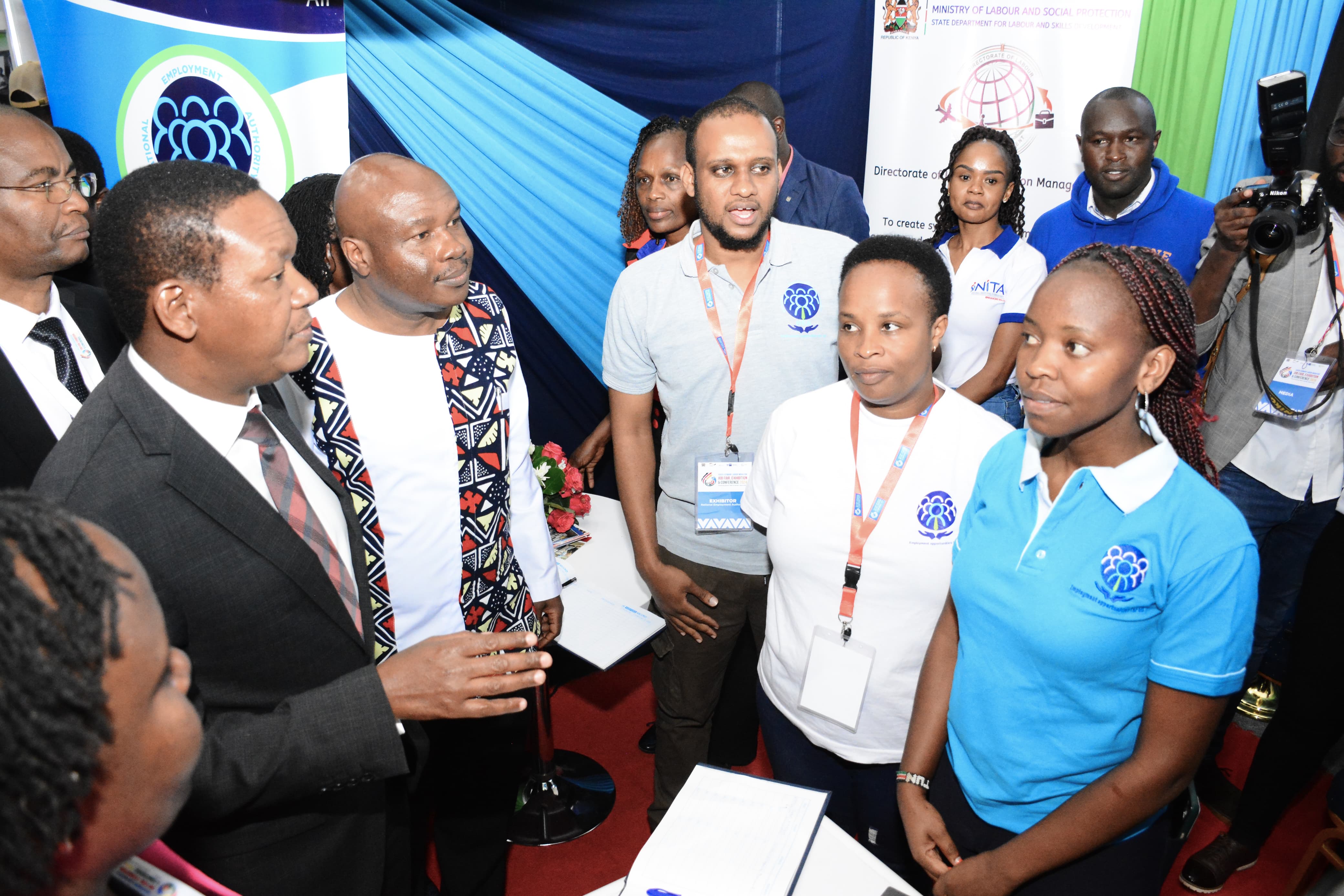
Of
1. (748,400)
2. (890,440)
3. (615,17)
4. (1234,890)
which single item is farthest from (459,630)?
(615,17)

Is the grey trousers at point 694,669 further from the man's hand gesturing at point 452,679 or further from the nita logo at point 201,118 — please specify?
the nita logo at point 201,118

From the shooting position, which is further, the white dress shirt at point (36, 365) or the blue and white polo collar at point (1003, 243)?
the blue and white polo collar at point (1003, 243)

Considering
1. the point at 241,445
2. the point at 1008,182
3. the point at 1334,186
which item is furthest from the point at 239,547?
the point at 1008,182

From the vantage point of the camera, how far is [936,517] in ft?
5.30

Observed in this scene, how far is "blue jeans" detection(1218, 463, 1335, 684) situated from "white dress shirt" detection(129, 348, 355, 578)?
236cm

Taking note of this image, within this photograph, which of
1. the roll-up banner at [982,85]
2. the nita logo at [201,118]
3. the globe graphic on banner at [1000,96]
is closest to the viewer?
the nita logo at [201,118]

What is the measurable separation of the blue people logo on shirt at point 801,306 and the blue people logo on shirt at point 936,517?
0.70 meters

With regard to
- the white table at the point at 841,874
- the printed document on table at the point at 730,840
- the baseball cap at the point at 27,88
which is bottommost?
the white table at the point at 841,874

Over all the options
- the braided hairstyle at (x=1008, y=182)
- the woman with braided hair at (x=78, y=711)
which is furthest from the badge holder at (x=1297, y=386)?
the woman with braided hair at (x=78, y=711)

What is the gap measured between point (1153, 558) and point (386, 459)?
147cm

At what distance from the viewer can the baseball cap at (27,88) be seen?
328cm

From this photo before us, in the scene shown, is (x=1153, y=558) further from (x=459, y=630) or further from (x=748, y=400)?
(x=459, y=630)

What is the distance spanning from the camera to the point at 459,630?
1.96 m

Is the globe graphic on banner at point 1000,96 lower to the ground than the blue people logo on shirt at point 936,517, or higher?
higher
